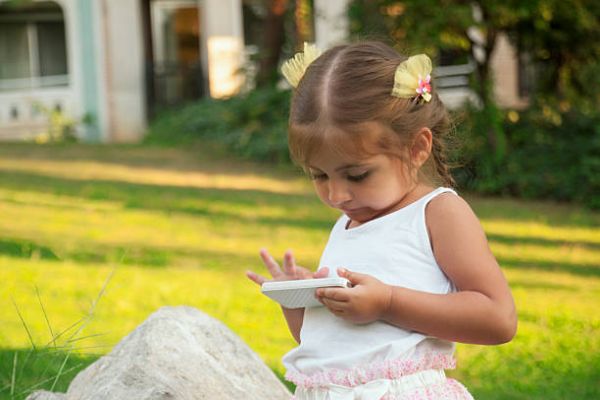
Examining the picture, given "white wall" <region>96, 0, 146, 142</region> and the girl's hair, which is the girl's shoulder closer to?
the girl's hair

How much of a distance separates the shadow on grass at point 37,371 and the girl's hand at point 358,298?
1.25m

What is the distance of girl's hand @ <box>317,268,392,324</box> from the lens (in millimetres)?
2225

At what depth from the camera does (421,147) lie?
96.3 inches

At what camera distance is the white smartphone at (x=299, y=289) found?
2229 mm

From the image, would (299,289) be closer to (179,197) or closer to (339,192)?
(339,192)

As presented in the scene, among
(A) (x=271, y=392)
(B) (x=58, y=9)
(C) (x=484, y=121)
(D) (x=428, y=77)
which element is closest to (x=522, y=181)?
(C) (x=484, y=121)

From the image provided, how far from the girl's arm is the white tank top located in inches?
1.6

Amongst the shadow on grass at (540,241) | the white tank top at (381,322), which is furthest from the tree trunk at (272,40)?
the white tank top at (381,322)

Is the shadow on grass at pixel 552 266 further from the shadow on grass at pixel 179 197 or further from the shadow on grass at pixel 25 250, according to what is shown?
the shadow on grass at pixel 25 250

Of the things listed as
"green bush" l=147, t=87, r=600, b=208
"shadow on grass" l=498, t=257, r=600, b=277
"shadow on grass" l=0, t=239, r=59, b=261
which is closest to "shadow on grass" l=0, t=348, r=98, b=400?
"shadow on grass" l=0, t=239, r=59, b=261

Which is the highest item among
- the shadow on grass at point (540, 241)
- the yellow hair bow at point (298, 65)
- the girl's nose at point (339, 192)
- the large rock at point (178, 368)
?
the yellow hair bow at point (298, 65)

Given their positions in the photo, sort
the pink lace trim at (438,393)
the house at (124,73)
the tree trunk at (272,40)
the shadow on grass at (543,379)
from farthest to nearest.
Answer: the house at (124,73) → the tree trunk at (272,40) → the shadow on grass at (543,379) → the pink lace trim at (438,393)

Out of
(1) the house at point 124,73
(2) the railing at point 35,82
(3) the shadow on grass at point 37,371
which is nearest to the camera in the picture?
(3) the shadow on grass at point 37,371

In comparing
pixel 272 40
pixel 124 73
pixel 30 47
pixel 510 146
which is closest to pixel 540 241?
pixel 510 146
